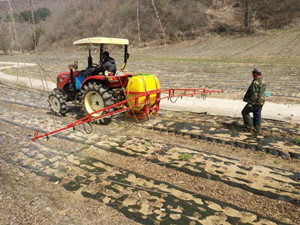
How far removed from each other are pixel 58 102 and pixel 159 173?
4.06 metres

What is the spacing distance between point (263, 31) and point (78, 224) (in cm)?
3316

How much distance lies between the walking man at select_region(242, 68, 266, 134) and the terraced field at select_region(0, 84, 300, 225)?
257 millimetres

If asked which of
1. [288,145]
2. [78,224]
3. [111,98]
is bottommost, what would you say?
[78,224]

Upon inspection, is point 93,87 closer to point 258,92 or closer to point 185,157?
point 185,157

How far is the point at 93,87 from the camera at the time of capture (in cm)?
600

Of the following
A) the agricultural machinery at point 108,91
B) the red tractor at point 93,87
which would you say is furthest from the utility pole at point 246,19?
the red tractor at point 93,87

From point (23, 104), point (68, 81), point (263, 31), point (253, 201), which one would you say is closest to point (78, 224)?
point (253, 201)

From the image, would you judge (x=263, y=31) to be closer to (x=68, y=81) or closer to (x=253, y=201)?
(x=68, y=81)

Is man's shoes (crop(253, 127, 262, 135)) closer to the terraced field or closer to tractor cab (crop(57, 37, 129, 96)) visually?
the terraced field

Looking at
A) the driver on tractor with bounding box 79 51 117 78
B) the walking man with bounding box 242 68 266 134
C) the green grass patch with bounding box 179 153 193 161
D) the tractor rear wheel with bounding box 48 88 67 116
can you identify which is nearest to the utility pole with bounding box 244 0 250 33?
the walking man with bounding box 242 68 266 134

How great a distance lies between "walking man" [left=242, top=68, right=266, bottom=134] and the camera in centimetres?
527

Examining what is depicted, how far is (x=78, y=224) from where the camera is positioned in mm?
2883

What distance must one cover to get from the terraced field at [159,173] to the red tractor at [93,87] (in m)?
0.67

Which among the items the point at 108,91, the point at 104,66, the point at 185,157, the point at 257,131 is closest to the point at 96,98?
the point at 108,91
